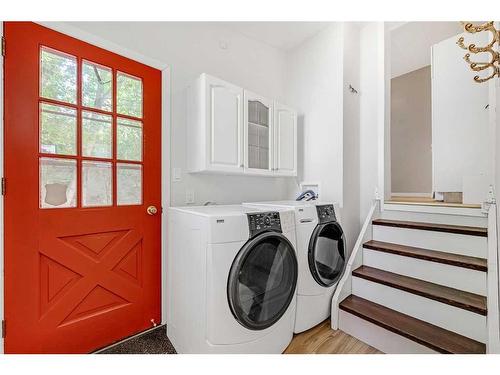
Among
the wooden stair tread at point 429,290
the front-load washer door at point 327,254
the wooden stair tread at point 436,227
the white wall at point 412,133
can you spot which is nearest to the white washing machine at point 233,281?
the front-load washer door at point 327,254

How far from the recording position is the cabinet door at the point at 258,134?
6.38ft

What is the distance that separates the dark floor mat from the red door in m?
0.06

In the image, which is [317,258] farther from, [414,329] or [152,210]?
[152,210]

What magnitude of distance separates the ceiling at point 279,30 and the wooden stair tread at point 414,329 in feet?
8.21

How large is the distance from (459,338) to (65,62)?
2.86 m

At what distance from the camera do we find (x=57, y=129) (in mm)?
1381

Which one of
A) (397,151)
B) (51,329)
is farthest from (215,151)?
(397,151)

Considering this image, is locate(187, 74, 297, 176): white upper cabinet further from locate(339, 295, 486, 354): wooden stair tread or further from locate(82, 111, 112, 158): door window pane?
locate(339, 295, 486, 354): wooden stair tread

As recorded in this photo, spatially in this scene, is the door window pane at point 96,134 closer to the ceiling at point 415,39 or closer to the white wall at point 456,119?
the ceiling at point 415,39

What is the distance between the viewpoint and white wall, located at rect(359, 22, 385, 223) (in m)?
2.36

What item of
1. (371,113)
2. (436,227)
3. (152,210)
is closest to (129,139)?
(152,210)

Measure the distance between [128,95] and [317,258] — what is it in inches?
71.5
